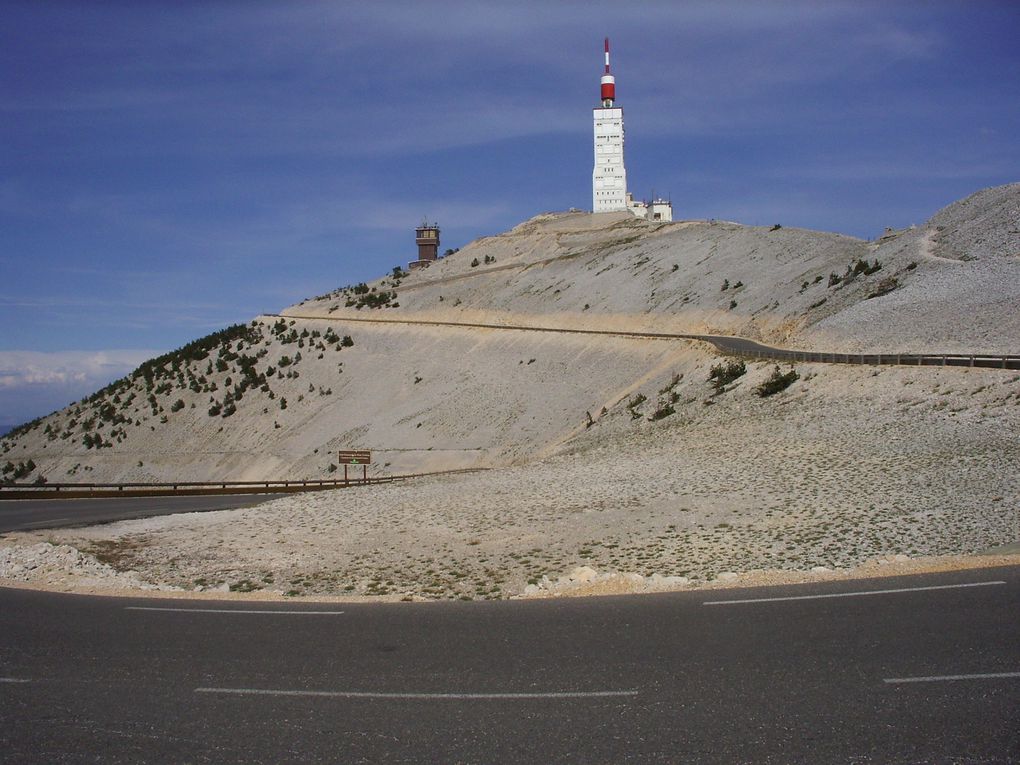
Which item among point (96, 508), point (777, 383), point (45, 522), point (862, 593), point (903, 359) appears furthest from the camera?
point (777, 383)

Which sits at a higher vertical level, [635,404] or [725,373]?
[725,373]

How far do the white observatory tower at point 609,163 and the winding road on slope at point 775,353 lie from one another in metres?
44.5

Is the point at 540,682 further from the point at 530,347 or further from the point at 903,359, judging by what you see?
the point at 530,347

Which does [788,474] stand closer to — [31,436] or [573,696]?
[573,696]

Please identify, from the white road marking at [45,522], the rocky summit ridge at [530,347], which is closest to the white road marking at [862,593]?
the rocky summit ridge at [530,347]

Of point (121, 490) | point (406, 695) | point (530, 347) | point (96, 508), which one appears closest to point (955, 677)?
point (406, 695)

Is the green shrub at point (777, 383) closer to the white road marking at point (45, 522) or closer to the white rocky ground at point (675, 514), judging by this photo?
the white rocky ground at point (675, 514)

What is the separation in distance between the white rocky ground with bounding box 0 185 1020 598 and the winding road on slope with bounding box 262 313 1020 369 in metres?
0.87

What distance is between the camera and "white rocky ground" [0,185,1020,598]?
17.5 m

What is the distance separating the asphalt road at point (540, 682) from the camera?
23.0 ft

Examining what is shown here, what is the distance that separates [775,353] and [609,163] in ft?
262

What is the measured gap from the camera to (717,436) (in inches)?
1230

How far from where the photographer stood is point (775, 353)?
4094 cm

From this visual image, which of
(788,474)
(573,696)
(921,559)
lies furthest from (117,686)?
(788,474)
